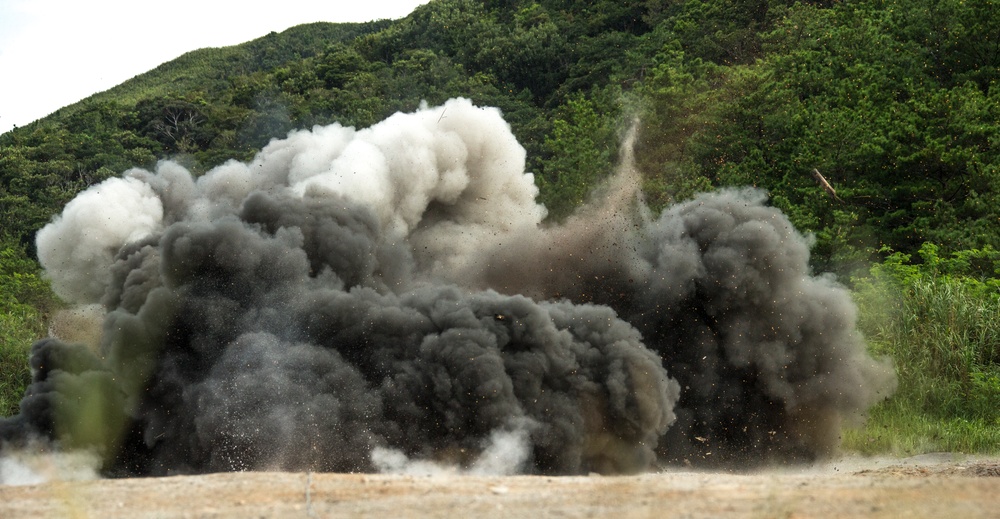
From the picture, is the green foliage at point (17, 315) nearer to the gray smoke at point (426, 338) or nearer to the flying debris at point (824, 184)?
the gray smoke at point (426, 338)

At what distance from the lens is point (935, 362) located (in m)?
24.3

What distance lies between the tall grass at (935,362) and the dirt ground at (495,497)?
434 inches

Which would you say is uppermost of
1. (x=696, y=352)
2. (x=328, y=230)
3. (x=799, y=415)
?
(x=328, y=230)

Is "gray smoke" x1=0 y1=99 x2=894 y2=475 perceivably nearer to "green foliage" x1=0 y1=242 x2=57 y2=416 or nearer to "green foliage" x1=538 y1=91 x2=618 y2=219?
"green foliage" x1=0 y1=242 x2=57 y2=416

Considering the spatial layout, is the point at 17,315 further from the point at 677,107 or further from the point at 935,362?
the point at 935,362

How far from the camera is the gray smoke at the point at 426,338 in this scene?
18844 mm

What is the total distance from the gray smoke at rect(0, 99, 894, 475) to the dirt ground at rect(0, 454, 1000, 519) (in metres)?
6.86

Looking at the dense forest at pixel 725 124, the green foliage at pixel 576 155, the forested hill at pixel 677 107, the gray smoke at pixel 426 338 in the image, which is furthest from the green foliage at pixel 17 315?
the green foliage at pixel 576 155

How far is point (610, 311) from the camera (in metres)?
22.0

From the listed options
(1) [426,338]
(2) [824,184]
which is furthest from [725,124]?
(1) [426,338]

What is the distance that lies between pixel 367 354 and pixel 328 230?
427 cm

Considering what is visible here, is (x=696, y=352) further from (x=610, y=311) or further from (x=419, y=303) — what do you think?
(x=419, y=303)

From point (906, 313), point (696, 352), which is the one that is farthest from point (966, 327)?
point (696, 352)

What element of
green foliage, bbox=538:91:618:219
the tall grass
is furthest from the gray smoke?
green foliage, bbox=538:91:618:219
